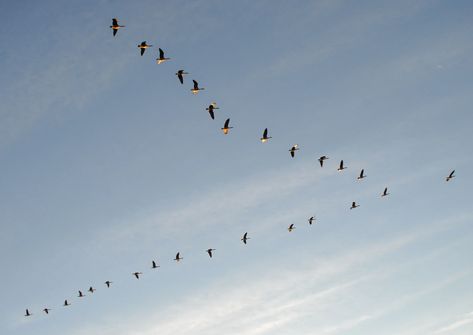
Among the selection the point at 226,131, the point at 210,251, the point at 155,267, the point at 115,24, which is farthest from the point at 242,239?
the point at 115,24

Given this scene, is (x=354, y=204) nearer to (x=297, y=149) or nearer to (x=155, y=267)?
(x=297, y=149)

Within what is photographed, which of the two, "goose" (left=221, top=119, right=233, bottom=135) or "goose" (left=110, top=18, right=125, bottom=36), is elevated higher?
"goose" (left=110, top=18, right=125, bottom=36)

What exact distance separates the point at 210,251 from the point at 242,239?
18.7 ft

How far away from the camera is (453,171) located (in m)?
85.8

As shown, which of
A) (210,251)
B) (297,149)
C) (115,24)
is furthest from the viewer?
(210,251)

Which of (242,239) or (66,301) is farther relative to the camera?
(66,301)

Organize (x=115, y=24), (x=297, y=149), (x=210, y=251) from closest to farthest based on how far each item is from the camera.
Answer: (x=115, y=24), (x=297, y=149), (x=210, y=251)

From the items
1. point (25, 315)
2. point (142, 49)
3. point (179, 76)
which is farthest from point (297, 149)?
point (25, 315)

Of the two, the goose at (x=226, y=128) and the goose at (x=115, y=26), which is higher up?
the goose at (x=115, y=26)

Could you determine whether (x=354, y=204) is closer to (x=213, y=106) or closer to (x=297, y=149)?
(x=297, y=149)

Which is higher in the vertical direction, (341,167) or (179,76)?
(179,76)

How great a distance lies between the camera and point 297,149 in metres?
73.6

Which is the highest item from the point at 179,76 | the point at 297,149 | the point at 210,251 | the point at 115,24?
the point at 115,24

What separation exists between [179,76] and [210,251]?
32280 millimetres
